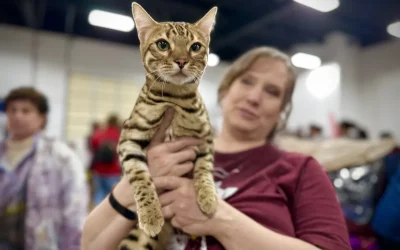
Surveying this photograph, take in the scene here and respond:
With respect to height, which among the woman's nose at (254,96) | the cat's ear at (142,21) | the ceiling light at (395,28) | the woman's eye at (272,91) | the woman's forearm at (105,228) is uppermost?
the ceiling light at (395,28)

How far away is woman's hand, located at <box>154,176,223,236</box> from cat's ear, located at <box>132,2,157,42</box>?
297 mm

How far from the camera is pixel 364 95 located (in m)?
5.18

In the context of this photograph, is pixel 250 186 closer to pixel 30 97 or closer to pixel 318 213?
pixel 318 213

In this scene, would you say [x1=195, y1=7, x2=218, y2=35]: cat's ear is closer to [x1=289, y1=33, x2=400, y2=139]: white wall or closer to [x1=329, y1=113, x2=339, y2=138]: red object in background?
[x1=329, y1=113, x2=339, y2=138]: red object in background

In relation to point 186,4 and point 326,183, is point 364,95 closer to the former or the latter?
point 326,183

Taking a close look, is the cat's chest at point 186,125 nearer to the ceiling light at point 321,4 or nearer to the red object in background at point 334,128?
the ceiling light at point 321,4

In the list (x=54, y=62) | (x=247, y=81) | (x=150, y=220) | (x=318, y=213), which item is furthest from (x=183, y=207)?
(x=54, y=62)

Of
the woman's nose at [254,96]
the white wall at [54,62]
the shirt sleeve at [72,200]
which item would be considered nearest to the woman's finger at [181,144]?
the white wall at [54,62]

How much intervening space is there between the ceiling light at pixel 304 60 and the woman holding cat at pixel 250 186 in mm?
91

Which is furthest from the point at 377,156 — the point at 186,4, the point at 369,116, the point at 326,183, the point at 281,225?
the point at 369,116

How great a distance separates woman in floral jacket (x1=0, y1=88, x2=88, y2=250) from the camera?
1.14 metres

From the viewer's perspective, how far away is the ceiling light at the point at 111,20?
0.68 metres

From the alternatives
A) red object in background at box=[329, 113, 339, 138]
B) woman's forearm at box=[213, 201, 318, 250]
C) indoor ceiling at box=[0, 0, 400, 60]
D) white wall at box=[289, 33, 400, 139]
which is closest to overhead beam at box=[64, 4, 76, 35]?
indoor ceiling at box=[0, 0, 400, 60]

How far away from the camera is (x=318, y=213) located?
2.91 feet
